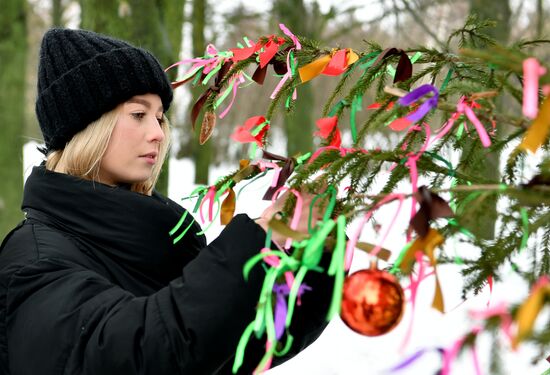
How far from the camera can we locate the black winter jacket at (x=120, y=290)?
1356 millimetres

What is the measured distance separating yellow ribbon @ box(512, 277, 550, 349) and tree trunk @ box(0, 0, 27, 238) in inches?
220

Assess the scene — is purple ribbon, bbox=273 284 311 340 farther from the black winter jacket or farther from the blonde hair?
the blonde hair

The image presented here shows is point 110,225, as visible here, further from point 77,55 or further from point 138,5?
point 138,5

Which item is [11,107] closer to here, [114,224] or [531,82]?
[114,224]

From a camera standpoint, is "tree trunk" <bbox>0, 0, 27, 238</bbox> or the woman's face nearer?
the woman's face

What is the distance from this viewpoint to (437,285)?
1.07 m

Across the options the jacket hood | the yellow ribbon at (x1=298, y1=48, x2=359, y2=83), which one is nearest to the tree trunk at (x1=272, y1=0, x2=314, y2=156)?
the jacket hood

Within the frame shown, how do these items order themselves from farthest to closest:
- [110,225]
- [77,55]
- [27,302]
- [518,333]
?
[77,55] < [110,225] < [27,302] < [518,333]

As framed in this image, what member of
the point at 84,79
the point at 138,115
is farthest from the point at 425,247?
the point at 84,79

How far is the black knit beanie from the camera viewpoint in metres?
1.92

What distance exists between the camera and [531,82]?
2.78 ft

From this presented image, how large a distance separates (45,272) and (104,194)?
0.91ft

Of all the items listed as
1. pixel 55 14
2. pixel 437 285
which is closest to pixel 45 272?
pixel 437 285

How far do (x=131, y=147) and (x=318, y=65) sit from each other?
24.0 inches
